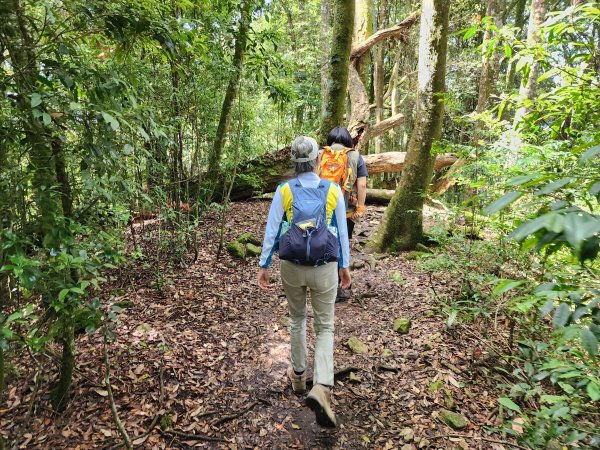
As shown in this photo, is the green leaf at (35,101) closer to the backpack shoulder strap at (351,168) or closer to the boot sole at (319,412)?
the boot sole at (319,412)

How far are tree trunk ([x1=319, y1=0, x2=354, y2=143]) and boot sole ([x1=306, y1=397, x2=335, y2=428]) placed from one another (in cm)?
549

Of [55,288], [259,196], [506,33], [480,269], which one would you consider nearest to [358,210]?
[480,269]

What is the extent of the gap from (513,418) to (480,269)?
1.67 meters

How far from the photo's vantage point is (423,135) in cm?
623

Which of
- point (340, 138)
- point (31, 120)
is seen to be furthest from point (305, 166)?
point (31, 120)

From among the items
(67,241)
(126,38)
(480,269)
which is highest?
(126,38)

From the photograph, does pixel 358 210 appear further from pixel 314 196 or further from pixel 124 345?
pixel 124 345

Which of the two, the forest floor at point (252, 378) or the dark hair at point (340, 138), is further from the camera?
the dark hair at point (340, 138)

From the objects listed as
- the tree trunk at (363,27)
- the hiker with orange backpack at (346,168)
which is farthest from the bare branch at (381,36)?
the hiker with orange backpack at (346,168)

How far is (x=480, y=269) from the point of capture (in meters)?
4.35

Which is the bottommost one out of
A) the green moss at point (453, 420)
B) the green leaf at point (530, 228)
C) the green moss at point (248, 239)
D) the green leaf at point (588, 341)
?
the green moss at point (453, 420)

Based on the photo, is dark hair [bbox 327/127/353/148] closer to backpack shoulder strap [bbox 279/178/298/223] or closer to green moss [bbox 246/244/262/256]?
backpack shoulder strap [bbox 279/178/298/223]

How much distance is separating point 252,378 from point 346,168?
9.34 feet

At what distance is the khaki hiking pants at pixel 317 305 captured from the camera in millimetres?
3127
